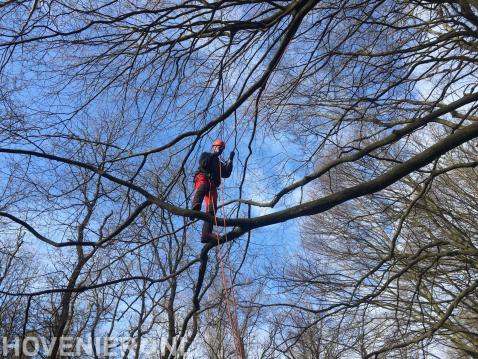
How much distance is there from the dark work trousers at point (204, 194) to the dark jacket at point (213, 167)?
0.05 m

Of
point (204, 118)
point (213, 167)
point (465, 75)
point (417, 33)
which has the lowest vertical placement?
point (213, 167)

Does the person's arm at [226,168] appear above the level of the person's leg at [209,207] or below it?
above

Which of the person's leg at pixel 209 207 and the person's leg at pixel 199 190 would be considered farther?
the person's leg at pixel 199 190

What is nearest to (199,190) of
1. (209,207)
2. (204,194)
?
(204,194)

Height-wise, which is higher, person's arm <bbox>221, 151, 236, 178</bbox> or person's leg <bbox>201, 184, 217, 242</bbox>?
person's arm <bbox>221, 151, 236, 178</bbox>

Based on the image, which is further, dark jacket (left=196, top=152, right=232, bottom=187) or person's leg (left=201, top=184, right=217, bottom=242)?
dark jacket (left=196, top=152, right=232, bottom=187)

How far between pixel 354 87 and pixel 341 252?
179 inches

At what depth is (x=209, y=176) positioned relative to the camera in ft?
13.6

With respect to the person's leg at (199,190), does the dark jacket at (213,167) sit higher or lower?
higher

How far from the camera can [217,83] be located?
378 centimetres

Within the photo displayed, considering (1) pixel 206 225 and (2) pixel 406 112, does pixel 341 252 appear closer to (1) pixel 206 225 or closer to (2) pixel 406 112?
(2) pixel 406 112

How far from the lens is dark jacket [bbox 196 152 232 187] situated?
404cm

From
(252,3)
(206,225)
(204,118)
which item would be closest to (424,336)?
(206,225)

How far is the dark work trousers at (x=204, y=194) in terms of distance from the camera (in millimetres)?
4012
